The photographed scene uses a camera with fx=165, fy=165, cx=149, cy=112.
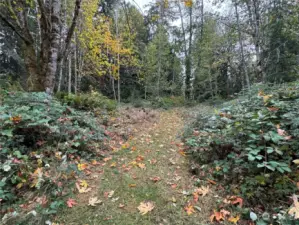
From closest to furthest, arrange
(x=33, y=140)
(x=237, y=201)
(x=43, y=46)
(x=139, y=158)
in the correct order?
1. (x=237, y=201)
2. (x=33, y=140)
3. (x=139, y=158)
4. (x=43, y=46)

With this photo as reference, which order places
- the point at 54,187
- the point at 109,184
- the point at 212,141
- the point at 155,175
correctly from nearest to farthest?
the point at 54,187, the point at 109,184, the point at 155,175, the point at 212,141

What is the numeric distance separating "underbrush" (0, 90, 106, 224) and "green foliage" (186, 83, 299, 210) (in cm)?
209

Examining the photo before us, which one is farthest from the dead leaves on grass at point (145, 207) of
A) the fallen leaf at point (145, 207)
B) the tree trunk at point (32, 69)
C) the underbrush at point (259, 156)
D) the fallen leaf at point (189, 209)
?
the tree trunk at point (32, 69)

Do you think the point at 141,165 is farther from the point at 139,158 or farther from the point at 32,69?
the point at 32,69

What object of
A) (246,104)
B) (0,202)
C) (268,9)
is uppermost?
(268,9)

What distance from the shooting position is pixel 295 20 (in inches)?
229

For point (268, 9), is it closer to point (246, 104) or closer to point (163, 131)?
point (246, 104)

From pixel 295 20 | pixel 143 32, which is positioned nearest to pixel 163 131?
pixel 295 20

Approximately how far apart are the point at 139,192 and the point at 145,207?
11.9 inches

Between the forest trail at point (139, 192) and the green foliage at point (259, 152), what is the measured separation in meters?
0.43

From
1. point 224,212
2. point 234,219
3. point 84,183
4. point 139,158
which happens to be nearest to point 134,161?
point 139,158

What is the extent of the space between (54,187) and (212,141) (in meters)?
2.43

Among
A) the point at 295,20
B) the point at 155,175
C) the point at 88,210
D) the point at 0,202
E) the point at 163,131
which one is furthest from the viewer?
the point at 295,20

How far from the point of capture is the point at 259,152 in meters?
2.26
